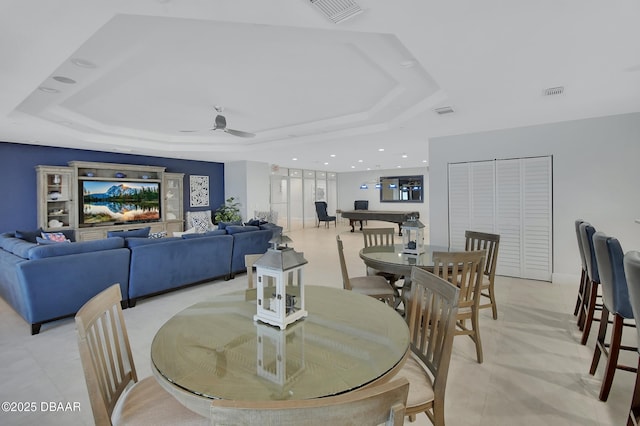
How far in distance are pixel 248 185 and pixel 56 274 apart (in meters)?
6.35

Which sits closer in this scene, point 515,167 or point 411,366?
point 411,366

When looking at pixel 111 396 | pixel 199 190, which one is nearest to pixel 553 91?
pixel 111 396

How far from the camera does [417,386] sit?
1.44 m

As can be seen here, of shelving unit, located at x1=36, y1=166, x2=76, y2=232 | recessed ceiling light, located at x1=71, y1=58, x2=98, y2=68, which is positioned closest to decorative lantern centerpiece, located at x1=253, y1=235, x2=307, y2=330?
recessed ceiling light, located at x1=71, y1=58, x2=98, y2=68

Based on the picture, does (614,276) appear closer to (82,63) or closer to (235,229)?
Answer: (235,229)

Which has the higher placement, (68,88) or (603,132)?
(68,88)

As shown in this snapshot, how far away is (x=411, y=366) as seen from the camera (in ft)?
5.15

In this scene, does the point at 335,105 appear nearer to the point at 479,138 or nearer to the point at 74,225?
the point at 479,138

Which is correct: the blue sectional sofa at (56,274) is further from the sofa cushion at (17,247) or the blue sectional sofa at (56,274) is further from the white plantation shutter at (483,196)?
the white plantation shutter at (483,196)

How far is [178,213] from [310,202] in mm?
5694

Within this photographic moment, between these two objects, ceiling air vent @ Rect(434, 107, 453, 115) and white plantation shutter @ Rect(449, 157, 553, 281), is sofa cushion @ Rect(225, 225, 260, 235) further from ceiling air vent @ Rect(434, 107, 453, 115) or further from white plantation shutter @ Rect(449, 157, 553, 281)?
white plantation shutter @ Rect(449, 157, 553, 281)

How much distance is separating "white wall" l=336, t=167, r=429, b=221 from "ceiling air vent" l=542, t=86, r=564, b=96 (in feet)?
31.7

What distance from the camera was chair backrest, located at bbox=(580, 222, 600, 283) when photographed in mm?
2707

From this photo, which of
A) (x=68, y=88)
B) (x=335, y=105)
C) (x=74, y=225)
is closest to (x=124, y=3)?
(x=68, y=88)
